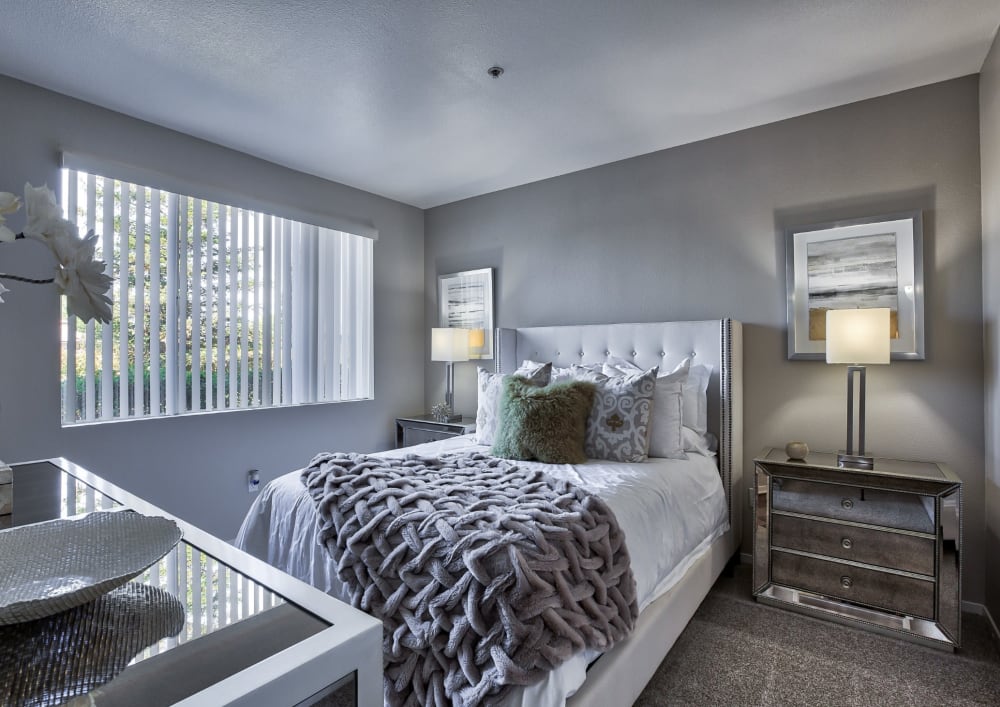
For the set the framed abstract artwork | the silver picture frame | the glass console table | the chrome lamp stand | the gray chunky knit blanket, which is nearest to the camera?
the glass console table

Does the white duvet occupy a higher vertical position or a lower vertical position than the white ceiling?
lower

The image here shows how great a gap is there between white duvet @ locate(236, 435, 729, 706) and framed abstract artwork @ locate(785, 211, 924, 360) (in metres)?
1.10

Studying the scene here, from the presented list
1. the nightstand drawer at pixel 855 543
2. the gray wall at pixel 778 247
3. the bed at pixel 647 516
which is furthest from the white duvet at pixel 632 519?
the gray wall at pixel 778 247

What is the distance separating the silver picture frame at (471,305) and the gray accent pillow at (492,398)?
113cm

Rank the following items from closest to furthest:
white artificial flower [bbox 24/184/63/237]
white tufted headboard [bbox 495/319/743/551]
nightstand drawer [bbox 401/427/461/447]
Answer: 1. white artificial flower [bbox 24/184/63/237]
2. white tufted headboard [bbox 495/319/743/551]
3. nightstand drawer [bbox 401/427/461/447]

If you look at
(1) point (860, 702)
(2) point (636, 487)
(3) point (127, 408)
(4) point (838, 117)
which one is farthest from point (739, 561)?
(3) point (127, 408)

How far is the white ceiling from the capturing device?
6.79ft

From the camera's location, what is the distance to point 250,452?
346 cm

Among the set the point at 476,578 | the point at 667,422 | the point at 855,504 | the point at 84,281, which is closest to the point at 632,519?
the point at 476,578

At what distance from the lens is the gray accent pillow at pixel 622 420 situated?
2.57 m

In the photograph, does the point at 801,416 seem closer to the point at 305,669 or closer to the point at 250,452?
the point at 305,669

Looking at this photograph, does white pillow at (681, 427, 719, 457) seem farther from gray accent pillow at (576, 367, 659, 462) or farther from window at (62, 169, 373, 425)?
window at (62, 169, 373, 425)

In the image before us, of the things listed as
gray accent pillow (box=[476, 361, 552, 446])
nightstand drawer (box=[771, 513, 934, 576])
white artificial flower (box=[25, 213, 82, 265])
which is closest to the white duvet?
nightstand drawer (box=[771, 513, 934, 576])

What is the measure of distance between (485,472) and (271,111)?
232 centimetres
